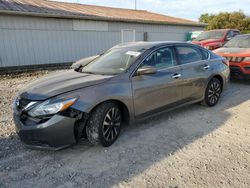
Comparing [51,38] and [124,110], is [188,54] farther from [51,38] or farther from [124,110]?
[51,38]

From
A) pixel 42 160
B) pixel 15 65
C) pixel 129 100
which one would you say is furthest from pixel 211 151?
pixel 15 65

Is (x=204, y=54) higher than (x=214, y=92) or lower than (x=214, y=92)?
higher

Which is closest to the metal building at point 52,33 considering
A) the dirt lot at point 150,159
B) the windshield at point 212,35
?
the windshield at point 212,35

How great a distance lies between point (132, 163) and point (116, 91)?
106 cm

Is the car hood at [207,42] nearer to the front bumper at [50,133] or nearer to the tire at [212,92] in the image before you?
the tire at [212,92]

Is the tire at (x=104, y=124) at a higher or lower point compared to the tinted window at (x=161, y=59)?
lower

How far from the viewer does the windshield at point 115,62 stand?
3887mm

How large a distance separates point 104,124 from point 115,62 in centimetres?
129

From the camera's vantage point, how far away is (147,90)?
3832mm

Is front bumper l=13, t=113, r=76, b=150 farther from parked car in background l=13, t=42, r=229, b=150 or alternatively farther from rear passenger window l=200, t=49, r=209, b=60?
rear passenger window l=200, t=49, r=209, b=60

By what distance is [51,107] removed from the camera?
2.99 metres

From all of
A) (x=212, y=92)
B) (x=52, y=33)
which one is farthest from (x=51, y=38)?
(x=212, y=92)

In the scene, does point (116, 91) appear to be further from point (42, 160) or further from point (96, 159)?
point (42, 160)

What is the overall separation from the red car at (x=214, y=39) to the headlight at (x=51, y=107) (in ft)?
30.7
